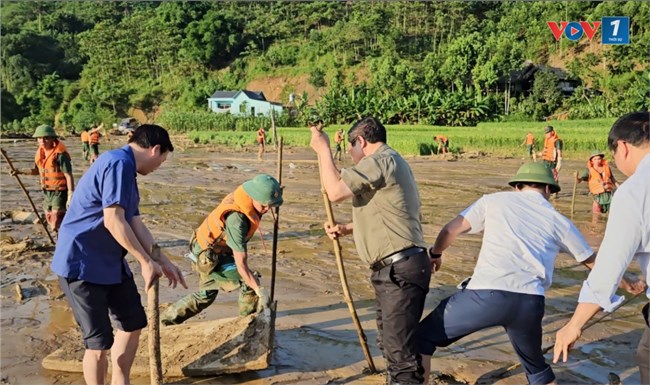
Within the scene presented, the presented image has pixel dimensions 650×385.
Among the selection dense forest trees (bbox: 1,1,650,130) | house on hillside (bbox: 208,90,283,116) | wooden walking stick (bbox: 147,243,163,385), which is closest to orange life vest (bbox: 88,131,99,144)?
wooden walking stick (bbox: 147,243,163,385)

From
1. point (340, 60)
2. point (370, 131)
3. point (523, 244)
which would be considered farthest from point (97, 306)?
point (340, 60)

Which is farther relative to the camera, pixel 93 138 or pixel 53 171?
pixel 93 138

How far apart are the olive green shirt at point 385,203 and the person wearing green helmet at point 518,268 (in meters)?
0.40

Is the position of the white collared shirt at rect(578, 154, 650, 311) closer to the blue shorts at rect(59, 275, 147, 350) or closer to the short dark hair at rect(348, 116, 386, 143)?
the short dark hair at rect(348, 116, 386, 143)

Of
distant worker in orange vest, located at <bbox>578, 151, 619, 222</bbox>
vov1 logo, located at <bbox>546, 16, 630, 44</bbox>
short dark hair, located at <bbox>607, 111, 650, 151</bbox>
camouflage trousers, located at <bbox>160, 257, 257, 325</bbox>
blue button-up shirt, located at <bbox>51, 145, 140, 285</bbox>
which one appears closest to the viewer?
short dark hair, located at <bbox>607, 111, 650, 151</bbox>

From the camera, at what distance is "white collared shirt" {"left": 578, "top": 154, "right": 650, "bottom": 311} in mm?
2199

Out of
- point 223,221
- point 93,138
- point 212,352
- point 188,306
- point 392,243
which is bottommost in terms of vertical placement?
point 212,352

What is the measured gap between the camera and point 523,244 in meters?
2.93

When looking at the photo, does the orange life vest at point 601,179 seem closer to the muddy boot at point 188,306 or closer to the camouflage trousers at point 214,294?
the camouflage trousers at point 214,294

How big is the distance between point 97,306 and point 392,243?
1.72 m

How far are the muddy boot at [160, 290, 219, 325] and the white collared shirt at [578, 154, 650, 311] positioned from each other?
3008 mm

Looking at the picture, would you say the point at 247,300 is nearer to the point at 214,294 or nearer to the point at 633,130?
the point at 214,294

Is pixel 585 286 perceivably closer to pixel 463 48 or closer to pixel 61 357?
pixel 61 357

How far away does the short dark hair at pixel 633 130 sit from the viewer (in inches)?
94.8
